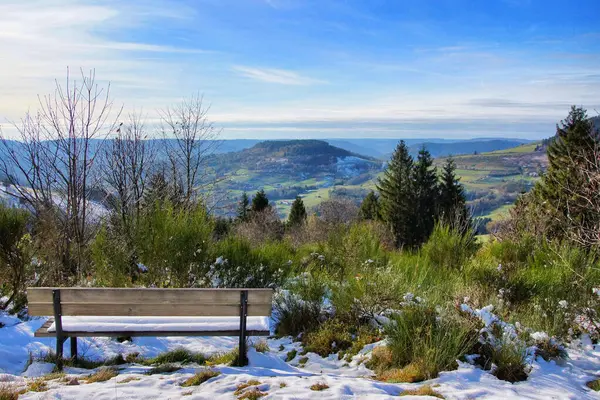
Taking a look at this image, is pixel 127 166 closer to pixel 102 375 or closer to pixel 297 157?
pixel 102 375

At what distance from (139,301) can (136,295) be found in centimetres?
7

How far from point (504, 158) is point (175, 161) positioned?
14750 cm

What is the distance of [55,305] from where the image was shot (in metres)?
4.15

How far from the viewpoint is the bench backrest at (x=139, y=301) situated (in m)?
4.19

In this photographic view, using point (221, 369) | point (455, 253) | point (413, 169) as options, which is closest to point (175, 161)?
point (455, 253)

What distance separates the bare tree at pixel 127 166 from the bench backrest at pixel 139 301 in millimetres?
4804

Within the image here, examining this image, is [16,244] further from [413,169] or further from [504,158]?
[504,158]

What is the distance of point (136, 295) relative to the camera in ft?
13.8

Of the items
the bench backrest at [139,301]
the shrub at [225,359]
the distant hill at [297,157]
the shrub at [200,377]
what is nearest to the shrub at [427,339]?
the bench backrest at [139,301]

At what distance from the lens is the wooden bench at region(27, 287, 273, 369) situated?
13.8 ft

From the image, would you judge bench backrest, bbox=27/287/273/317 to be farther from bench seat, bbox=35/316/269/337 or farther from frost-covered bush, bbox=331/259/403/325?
frost-covered bush, bbox=331/259/403/325

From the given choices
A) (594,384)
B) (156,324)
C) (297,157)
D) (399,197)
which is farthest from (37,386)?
(297,157)

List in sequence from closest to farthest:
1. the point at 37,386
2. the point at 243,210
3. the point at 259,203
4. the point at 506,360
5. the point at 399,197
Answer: the point at 37,386 < the point at 506,360 < the point at 399,197 < the point at 259,203 < the point at 243,210

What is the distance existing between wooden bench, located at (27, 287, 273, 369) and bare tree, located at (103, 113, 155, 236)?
15.8 feet
